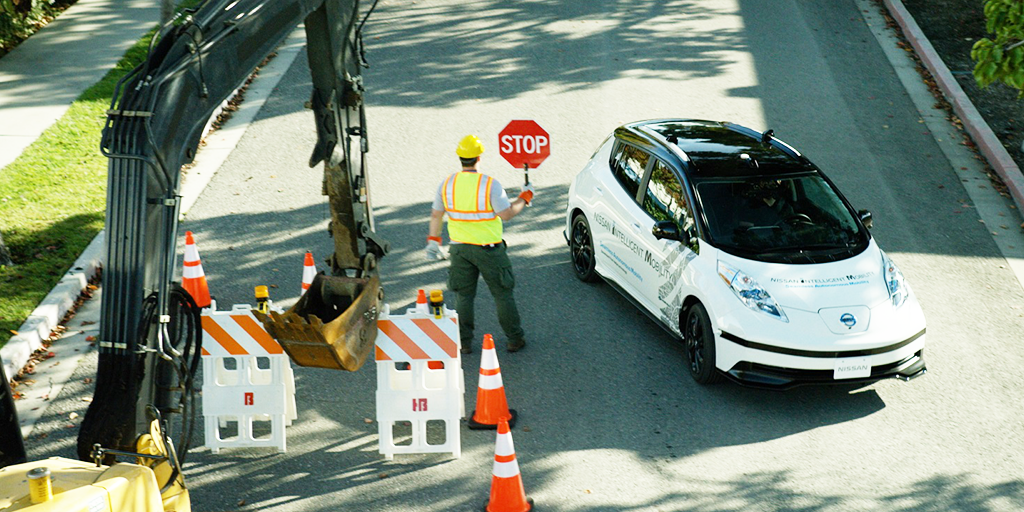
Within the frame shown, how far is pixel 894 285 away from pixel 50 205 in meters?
9.37

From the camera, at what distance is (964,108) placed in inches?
610

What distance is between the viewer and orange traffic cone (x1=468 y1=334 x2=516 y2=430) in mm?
8281

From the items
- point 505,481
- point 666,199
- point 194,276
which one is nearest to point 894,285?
point 666,199

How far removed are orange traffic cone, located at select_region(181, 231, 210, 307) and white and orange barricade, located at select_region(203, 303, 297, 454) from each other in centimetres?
215

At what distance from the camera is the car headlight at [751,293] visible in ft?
28.4

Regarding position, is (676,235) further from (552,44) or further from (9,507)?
(552,44)

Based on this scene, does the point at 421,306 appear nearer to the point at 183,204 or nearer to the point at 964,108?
the point at 183,204

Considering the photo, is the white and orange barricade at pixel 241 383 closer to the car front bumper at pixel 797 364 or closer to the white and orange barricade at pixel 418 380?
the white and orange barricade at pixel 418 380

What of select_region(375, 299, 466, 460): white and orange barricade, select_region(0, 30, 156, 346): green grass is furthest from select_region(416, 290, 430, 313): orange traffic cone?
select_region(0, 30, 156, 346): green grass

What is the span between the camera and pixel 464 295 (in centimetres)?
962

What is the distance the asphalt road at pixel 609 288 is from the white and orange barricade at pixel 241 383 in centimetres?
18

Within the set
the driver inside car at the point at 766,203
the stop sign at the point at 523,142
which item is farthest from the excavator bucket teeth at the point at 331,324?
the driver inside car at the point at 766,203

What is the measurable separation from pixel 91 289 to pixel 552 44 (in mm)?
9814

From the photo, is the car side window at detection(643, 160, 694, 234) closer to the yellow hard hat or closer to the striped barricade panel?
the yellow hard hat
